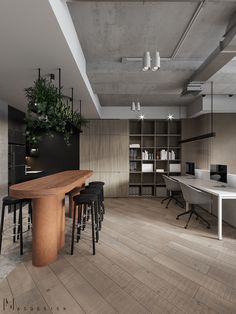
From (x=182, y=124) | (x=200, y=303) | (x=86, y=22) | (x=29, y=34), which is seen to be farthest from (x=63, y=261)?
(x=182, y=124)

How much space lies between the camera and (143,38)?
2.58m

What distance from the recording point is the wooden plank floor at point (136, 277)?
5.95 feet

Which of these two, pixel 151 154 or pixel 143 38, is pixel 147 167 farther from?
pixel 143 38

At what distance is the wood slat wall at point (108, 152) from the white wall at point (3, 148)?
2352mm

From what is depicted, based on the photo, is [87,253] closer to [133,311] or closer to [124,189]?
[133,311]

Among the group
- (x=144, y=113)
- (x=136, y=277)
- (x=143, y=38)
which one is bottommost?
(x=136, y=277)

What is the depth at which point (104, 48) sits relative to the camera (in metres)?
2.81

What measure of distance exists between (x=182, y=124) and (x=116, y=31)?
455cm

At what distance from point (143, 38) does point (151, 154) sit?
4305mm

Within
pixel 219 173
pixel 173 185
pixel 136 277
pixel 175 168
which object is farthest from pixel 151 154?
pixel 136 277

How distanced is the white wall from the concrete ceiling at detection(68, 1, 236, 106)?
2.36 metres

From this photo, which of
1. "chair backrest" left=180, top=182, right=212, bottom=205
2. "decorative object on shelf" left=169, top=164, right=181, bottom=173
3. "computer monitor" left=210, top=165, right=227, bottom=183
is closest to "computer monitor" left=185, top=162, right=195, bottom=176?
"decorative object on shelf" left=169, top=164, right=181, bottom=173

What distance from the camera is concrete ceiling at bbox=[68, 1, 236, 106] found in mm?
2082

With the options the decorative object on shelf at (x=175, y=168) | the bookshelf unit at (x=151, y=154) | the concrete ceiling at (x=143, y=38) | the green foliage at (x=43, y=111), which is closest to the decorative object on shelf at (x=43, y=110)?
the green foliage at (x=43, y=111)
